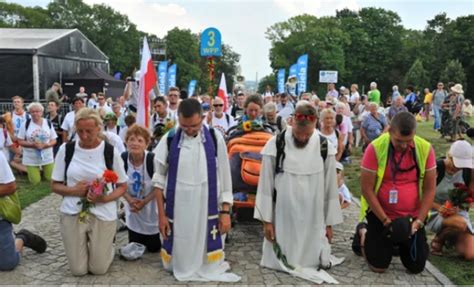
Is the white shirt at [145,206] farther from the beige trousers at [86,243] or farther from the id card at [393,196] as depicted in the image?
the id card at [393,196]

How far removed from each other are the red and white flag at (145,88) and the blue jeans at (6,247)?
7.69 ft

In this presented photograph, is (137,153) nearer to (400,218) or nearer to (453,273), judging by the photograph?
(400,218)

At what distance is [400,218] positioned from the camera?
15.3ft

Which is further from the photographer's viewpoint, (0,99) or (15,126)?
(0,99)

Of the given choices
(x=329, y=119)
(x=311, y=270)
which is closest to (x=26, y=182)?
(x=329, y=119)

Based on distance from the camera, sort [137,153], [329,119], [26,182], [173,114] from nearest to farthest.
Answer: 1. [137,153]
2. [329,119]
3. [173,114]
4. [26,182]

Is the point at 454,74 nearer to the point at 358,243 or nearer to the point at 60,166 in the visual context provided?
the point at 358,243

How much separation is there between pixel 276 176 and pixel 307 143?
0.47 meters

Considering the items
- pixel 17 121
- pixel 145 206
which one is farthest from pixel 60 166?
pixel 17 121

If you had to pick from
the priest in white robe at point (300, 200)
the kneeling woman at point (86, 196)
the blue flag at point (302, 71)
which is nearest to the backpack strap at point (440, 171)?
the priest in white robe at point (300, 200)

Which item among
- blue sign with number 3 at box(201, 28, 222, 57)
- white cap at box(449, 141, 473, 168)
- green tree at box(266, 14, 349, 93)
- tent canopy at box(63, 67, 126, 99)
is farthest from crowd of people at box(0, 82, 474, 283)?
green tree at box(266, 14, 349, 93)

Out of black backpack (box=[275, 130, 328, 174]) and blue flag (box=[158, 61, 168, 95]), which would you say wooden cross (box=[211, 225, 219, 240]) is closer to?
black backpack (box=[275, 130, 328, 174])

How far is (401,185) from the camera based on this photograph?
188 inches

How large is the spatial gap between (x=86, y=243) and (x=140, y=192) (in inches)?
34.2
